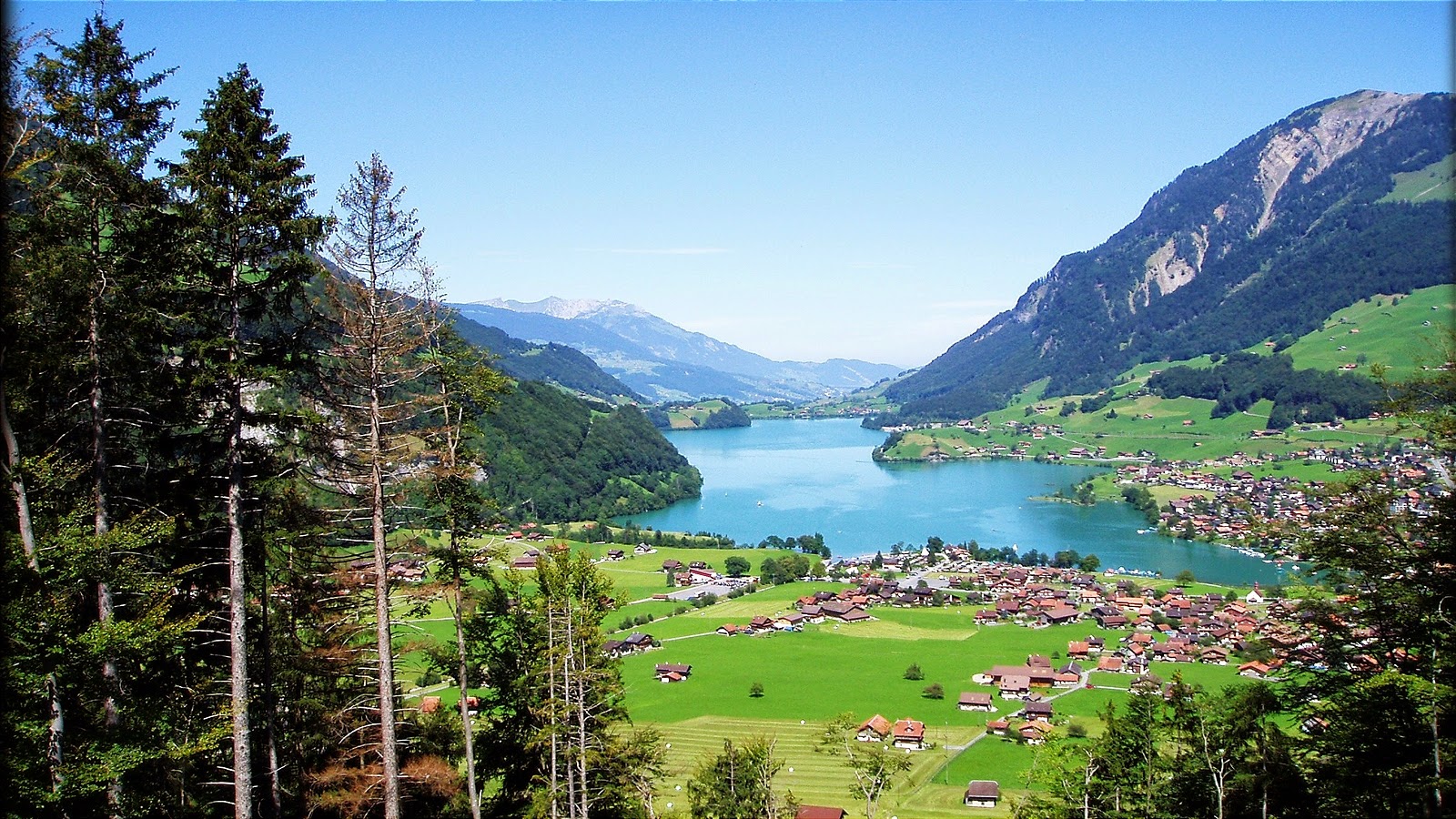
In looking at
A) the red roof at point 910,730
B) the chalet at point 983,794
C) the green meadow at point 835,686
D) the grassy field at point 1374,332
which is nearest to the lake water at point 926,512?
the green meadow at point 835,686

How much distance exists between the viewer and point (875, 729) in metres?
30.6

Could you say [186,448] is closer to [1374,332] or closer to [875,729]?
[875,729]

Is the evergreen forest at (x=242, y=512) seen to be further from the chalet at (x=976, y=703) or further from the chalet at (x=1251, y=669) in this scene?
the chalet at (x=1251, y=669)

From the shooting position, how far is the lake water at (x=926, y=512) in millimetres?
74375

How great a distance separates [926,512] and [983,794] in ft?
240

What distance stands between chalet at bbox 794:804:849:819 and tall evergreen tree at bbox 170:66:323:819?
17.6m

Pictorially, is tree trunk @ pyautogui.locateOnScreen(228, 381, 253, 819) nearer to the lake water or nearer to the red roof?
the red roof

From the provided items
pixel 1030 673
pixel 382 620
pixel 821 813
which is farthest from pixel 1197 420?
pixel 382 620

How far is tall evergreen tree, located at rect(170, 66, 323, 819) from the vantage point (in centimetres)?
783

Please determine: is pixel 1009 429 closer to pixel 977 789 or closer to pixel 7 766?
pixel 977 789

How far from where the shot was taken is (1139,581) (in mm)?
61031

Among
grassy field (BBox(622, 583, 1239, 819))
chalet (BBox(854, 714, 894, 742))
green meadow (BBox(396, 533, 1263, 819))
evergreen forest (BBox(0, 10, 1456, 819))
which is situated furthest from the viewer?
chalet (BBox(854, 714, 894, 742))

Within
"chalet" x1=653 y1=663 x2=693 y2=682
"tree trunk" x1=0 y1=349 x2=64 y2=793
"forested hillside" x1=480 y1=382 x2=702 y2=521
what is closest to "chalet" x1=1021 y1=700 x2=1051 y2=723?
"chalet" x1=653 y1=663 x2=693 y2=682

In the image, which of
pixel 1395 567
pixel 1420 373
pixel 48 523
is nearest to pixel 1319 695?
pixel 1395 567
